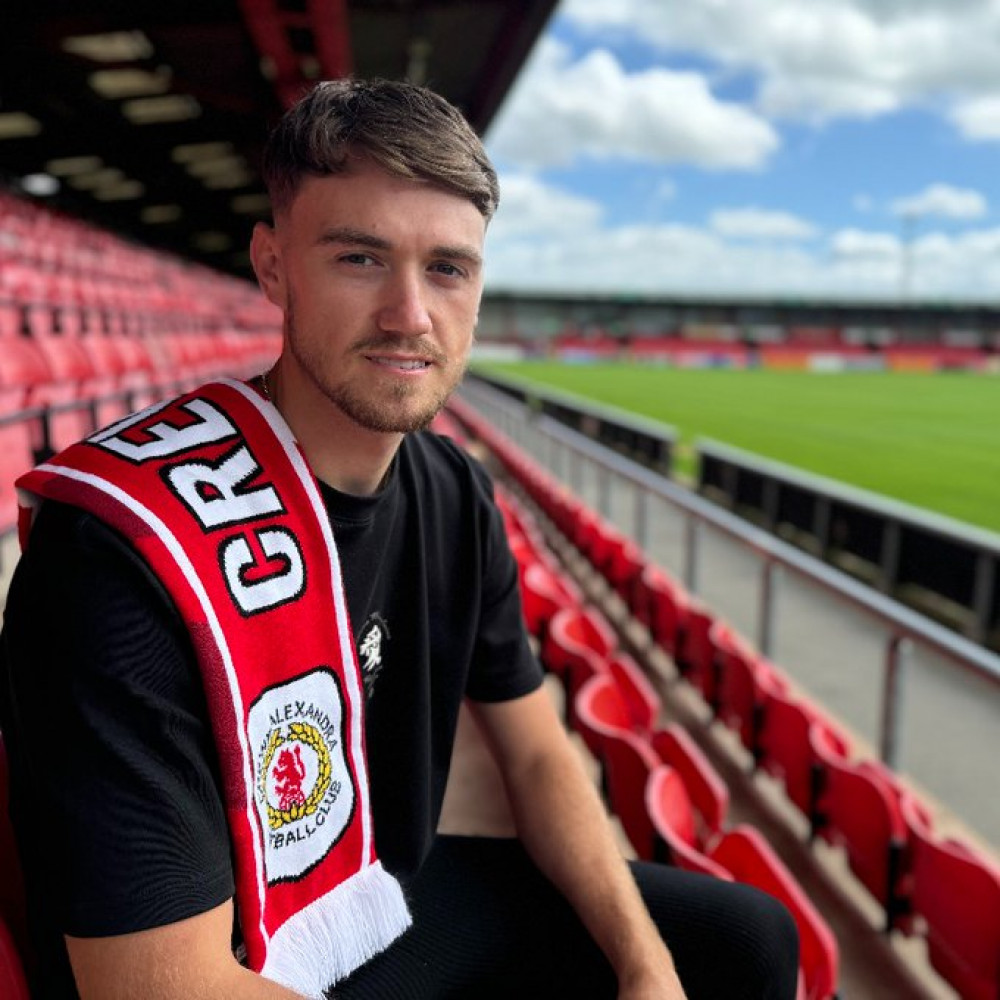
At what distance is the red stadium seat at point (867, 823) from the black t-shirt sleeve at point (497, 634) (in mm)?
1308

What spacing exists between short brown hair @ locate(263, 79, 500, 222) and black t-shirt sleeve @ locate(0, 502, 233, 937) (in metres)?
0.47

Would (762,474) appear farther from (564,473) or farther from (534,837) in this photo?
(534,837)

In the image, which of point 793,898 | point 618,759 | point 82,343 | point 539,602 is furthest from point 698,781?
point 82,343

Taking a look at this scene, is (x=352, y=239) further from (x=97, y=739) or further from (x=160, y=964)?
(x=160, y=964)

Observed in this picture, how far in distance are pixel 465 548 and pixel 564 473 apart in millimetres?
6998

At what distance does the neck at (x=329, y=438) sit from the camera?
111 cm

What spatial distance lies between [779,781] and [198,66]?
997 centimetres

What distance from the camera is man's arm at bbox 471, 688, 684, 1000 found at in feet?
3.73

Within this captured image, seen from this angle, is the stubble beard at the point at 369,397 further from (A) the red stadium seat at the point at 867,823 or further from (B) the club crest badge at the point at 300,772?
(A) the red stadium seat at the point at 867,823

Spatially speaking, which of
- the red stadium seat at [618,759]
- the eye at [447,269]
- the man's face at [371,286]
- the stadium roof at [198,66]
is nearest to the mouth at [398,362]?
the man's face at [371,286]

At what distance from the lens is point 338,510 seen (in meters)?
1.10

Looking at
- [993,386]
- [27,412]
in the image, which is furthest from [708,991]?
[993,386]

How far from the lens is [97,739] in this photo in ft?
2.59

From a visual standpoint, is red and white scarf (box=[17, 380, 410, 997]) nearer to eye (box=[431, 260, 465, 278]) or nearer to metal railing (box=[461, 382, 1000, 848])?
eye (box=[431, 260, 465, 278])
